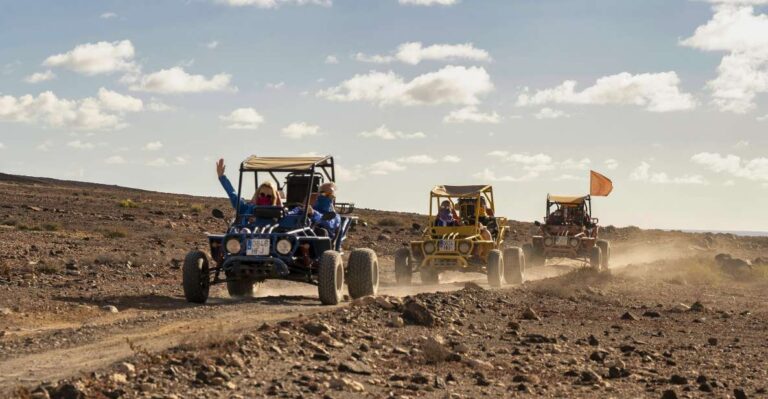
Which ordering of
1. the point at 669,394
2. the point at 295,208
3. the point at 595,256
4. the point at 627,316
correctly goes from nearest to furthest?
the point at 669,394, the point at 627,316, the point at 295,208, the point at 595,256

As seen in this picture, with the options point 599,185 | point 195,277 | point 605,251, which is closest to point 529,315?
point 195,277

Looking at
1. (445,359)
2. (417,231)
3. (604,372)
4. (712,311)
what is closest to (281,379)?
(445,359)

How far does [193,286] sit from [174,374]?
643 centimetres

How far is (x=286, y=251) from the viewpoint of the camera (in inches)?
558

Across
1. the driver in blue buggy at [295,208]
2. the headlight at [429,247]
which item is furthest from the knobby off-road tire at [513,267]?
the driver in blue buggy at [295,208]

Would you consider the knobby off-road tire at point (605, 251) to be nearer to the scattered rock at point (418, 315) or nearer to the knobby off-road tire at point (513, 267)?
the knobby off-road tire at point (513, 267)

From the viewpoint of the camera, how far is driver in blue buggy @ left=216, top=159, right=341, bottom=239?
607 inches

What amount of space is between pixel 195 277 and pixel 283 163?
275cm

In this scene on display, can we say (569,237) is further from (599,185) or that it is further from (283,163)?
(283,163)

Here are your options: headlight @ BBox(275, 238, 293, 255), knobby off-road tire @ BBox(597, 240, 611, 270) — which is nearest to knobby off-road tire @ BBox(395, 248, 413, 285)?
headlight @ BBox(275, 238, 293, 255)

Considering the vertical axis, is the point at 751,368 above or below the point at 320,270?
below

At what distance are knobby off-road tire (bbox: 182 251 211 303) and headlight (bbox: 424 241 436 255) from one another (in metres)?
7.69

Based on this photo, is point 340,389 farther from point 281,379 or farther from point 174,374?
point 174,374

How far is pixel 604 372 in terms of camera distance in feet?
32.8
